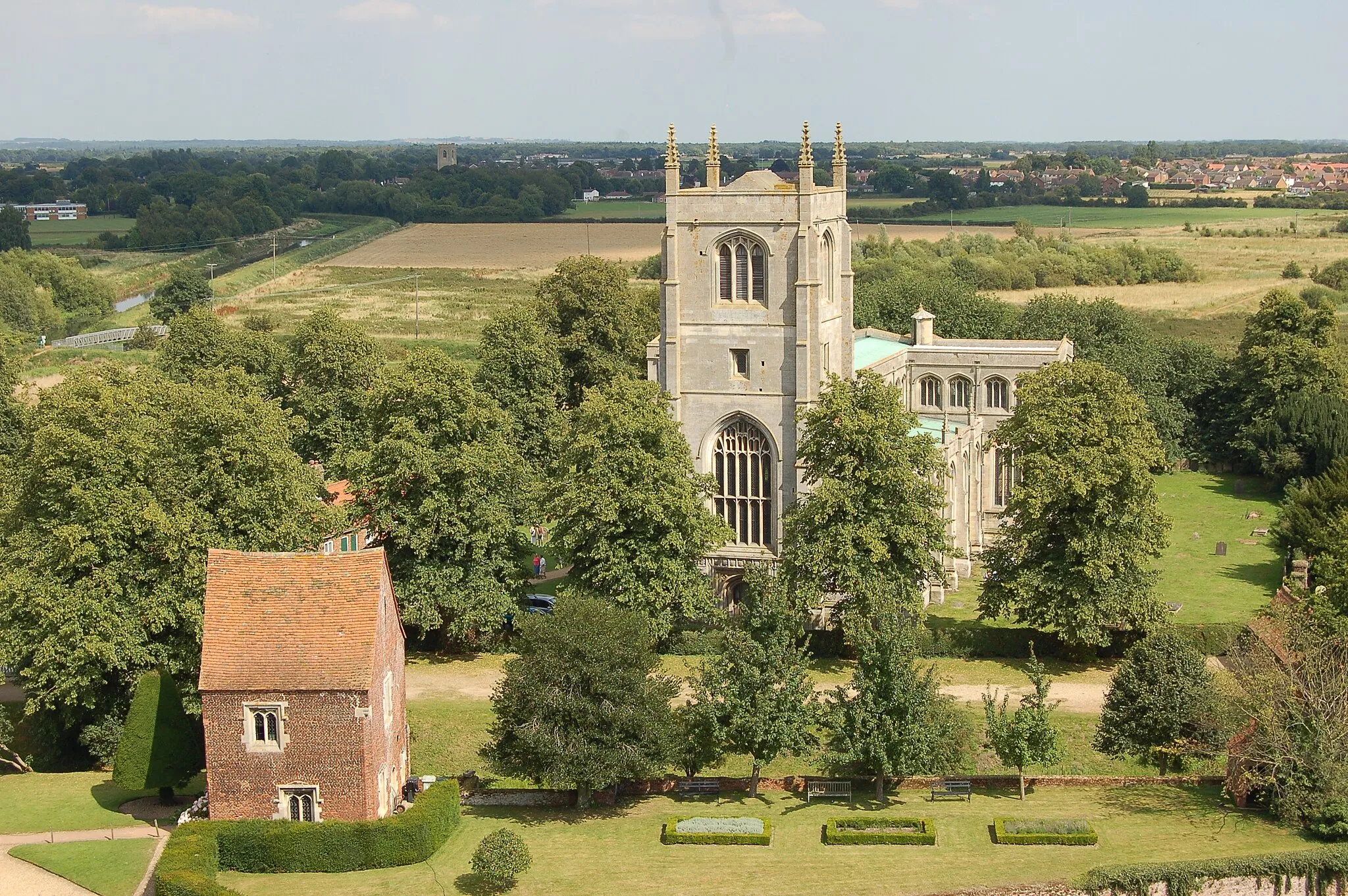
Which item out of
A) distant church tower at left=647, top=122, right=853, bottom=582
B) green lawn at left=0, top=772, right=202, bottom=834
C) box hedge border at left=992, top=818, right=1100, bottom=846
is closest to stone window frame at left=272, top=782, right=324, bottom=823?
green lawn at left=0, top=772, right=202, bottom=834

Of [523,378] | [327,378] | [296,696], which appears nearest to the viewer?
[296,696]

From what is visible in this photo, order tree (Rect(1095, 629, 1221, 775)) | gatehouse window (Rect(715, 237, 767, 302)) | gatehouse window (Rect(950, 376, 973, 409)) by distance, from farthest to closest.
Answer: gatehouse window (Rect(950, 376, 973, 409))
gatehouse window (Rect(715, 237, 767, 302))
tree (Rect(1095, 629, 1221, 775))

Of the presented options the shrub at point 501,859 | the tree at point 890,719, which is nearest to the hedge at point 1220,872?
the tree at point 890,719

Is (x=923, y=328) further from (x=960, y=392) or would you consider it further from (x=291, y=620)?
(x=291, y=620)

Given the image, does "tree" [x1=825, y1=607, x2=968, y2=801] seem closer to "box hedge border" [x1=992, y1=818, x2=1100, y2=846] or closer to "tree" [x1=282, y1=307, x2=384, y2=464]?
"box hedge border" [x1=992, y1=818, x2=1100, y2=846]

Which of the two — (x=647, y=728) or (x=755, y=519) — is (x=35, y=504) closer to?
(x=647, y=728)

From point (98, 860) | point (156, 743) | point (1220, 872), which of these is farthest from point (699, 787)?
point (98, 860)
